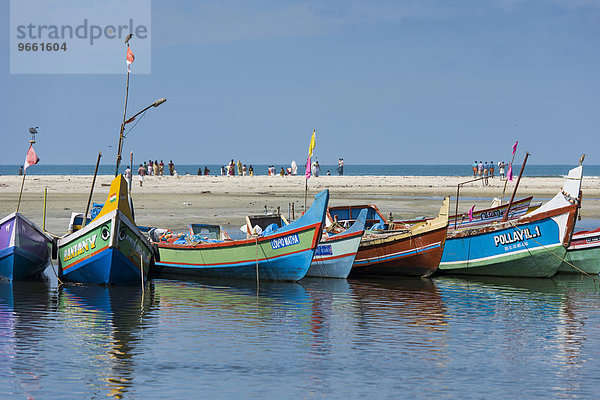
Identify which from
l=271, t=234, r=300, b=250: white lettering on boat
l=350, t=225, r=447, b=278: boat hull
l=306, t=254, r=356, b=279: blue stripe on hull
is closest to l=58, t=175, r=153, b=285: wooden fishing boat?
l=271, t=234, r=300, b=250: white lettering on boat

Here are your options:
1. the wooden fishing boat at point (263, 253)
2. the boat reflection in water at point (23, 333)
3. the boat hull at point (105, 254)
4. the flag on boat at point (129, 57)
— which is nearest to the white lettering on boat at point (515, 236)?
the wooden fishing boat at point (263, 253)

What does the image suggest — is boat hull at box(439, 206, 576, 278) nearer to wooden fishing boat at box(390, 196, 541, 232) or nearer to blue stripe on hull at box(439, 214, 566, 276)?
blue stripe on hull at box(439, 214, 566, 276)

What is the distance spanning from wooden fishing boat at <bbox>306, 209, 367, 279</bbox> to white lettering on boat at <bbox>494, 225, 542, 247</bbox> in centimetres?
361

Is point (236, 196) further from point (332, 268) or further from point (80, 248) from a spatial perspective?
point (80, 248)

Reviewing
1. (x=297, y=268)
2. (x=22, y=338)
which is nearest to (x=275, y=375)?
(x=22, y=338)

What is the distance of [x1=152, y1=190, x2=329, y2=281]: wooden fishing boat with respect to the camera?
→ 18734 mm

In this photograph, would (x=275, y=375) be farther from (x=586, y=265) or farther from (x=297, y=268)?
(x=586, y=265)

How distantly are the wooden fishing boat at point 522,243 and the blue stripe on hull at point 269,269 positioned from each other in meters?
4.44

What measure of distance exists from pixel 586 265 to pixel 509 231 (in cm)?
231

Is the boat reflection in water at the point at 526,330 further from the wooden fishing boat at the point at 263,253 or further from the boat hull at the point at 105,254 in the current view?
the boat hull at the point at 105,254

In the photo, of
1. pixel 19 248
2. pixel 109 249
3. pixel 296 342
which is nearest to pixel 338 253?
pixel 109 249

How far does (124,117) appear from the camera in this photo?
20.1 metres

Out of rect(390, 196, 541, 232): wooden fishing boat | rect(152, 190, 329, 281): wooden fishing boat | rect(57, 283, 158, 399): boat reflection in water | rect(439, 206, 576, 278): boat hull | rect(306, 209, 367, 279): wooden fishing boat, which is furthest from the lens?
rect(390, 196, 541, 232): wooden fishing boat

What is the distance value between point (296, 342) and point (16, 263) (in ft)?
29.3
